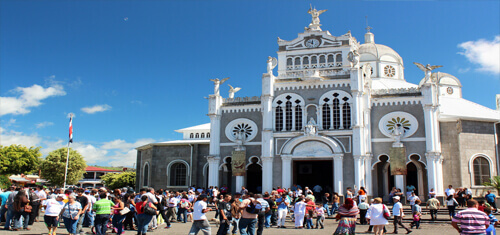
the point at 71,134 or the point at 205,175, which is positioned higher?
the point at 71,134

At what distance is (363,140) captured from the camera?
30.5 meters

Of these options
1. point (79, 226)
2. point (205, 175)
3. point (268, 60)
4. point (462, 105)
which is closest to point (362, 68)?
point (268, 60)

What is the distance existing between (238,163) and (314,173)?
260 inches

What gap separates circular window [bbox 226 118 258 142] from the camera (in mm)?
34656

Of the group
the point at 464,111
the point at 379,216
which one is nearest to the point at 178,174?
the point at 464,111

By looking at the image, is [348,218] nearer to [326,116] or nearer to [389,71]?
[326,116]

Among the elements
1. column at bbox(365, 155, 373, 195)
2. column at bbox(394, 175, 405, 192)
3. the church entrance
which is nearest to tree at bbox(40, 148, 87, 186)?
the church entrance

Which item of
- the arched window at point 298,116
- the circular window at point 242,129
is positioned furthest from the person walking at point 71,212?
the circular window at point 242,129

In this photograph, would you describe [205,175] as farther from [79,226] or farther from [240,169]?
[79,226]

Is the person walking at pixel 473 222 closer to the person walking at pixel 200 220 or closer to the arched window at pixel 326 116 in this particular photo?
the person walking at pixel 200 220

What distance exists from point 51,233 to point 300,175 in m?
24.2

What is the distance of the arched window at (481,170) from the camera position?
31.3m

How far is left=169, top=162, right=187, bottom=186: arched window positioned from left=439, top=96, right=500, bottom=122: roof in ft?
71.9

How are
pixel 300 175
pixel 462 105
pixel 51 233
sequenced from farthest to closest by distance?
pixel 462 105 → pixel 300 175 → pixel 51 233
